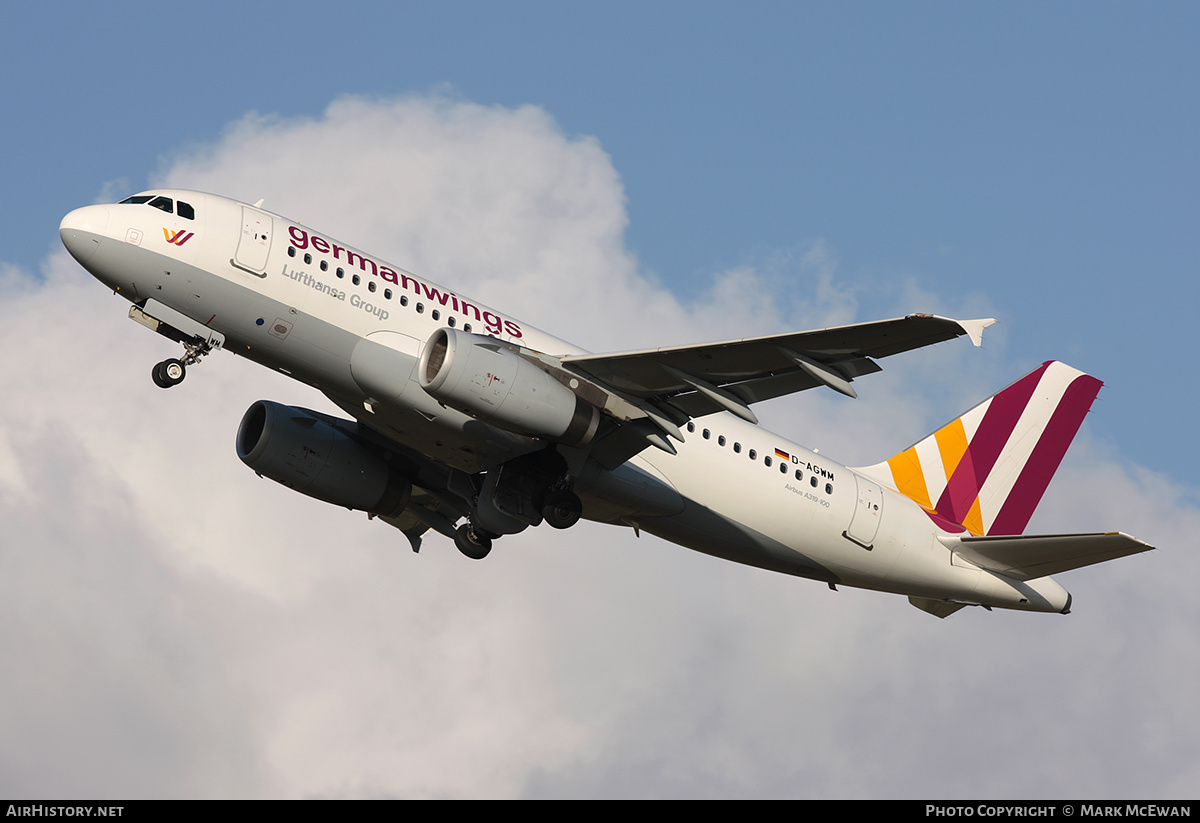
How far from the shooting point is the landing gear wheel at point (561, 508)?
27.3 m

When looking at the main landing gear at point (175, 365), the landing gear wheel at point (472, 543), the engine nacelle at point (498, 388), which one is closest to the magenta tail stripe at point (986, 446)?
the landing gear wheel at point (472, 543)

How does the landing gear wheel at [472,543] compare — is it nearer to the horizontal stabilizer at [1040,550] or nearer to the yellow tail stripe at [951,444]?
the horizontal stabilizer at [1040,550]

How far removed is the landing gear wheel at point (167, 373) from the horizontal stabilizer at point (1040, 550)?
18.5 meters

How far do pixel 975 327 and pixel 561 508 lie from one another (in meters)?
9.86

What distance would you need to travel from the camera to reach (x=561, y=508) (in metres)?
27.3

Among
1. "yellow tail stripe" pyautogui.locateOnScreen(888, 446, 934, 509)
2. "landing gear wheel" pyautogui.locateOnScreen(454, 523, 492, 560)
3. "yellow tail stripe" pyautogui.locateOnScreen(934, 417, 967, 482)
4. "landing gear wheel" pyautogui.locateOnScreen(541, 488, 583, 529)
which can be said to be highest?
"yellow tail stripe" pyautogui.locateOnScreen(934, 417, 967, 482)

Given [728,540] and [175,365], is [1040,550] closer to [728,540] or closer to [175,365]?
[728,540]

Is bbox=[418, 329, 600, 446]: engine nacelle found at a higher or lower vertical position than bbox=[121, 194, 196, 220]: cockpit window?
lower

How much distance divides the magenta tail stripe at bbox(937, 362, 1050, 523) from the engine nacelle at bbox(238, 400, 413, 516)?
1459cm

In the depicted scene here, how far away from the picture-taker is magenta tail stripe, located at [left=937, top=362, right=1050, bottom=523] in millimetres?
34000

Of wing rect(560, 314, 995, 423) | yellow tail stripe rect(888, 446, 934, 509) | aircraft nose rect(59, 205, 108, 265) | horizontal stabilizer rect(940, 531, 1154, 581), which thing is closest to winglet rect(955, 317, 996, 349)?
wing rect(560, 314, 995, 423)

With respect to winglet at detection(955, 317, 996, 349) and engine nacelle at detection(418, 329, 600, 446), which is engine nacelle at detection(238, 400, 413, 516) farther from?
winglet at detection(955, 317, 996, 349)

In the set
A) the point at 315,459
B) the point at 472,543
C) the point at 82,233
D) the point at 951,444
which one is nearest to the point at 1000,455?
the point at 951,444

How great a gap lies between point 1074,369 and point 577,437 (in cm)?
1723
